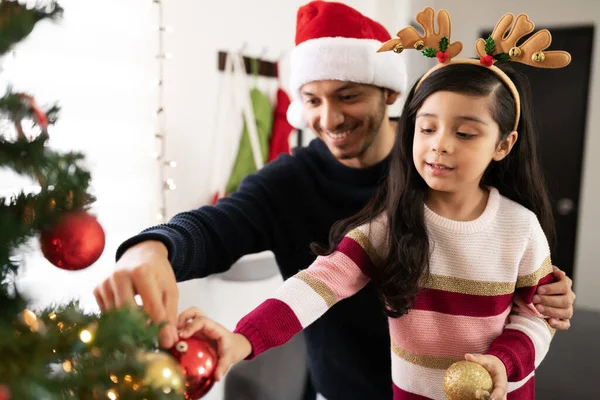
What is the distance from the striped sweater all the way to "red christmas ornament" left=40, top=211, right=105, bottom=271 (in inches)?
14.2

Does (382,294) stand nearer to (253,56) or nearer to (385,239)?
(385,239)

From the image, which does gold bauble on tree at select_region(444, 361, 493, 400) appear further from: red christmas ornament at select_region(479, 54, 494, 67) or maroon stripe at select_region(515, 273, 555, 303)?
red christmas ornament at select_region(479, 54, 494, 67)

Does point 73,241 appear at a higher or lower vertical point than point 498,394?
higher

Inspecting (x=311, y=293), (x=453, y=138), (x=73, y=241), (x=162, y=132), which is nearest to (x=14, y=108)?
(x=73, y=241)

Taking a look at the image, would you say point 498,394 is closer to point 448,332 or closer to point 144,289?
point 448,332

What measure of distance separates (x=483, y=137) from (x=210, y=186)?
1.50 metres

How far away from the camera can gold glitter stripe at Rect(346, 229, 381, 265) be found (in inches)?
34.3

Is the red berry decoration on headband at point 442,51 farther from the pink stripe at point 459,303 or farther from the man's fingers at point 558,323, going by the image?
the man's fingers at point 558,323

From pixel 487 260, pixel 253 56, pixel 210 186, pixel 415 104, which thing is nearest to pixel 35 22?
pixel 415 104

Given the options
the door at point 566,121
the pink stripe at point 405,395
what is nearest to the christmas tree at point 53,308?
the pink stripe at point 405,395

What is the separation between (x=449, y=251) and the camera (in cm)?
86

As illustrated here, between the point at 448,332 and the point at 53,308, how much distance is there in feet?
2.07

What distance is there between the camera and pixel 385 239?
2.91 feet

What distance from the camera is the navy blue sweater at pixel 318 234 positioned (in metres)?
1.11
